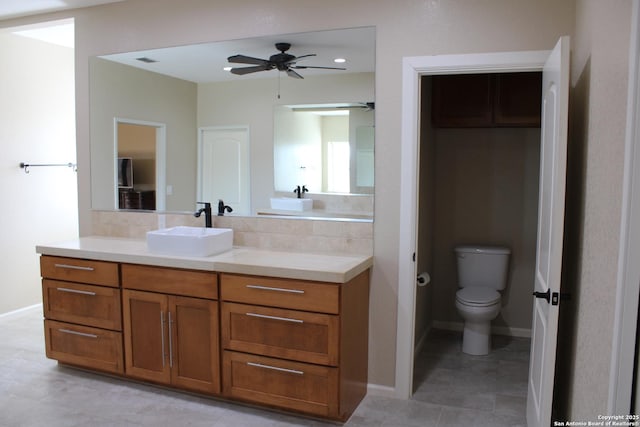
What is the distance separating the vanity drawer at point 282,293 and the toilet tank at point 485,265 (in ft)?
6.02

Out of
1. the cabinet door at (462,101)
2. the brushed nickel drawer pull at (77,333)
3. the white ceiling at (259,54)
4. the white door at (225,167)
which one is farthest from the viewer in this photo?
the cabinet door at (462,101)

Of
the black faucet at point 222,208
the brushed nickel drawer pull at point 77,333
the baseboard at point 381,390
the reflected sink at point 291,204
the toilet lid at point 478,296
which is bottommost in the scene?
the baseboard at point 381,390

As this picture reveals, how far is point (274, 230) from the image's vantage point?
3.24m

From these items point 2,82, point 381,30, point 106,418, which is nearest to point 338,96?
point 381,30

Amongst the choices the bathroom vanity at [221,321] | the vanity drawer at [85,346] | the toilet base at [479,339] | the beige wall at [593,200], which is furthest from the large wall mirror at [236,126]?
the toilet base at [479,339]

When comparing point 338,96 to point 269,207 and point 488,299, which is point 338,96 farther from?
point 488,299

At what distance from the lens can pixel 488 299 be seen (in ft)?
11.8

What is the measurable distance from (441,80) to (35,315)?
3960mm

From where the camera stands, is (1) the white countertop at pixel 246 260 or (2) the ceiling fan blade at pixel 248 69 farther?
(2) the ceiling fan blade at pixel 248 69

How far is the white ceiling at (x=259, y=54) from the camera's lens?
293 cm

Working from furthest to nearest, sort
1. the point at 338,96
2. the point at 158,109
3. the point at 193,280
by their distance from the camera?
the point at 158,109, the point at 338,96, the point at 193,280

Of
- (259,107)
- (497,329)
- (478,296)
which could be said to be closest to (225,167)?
(259,107)

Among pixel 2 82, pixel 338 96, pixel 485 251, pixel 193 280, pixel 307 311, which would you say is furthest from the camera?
pixel 2 82

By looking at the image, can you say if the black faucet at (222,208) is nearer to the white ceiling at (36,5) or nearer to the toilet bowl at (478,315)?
the white ceiling at (36,5)
